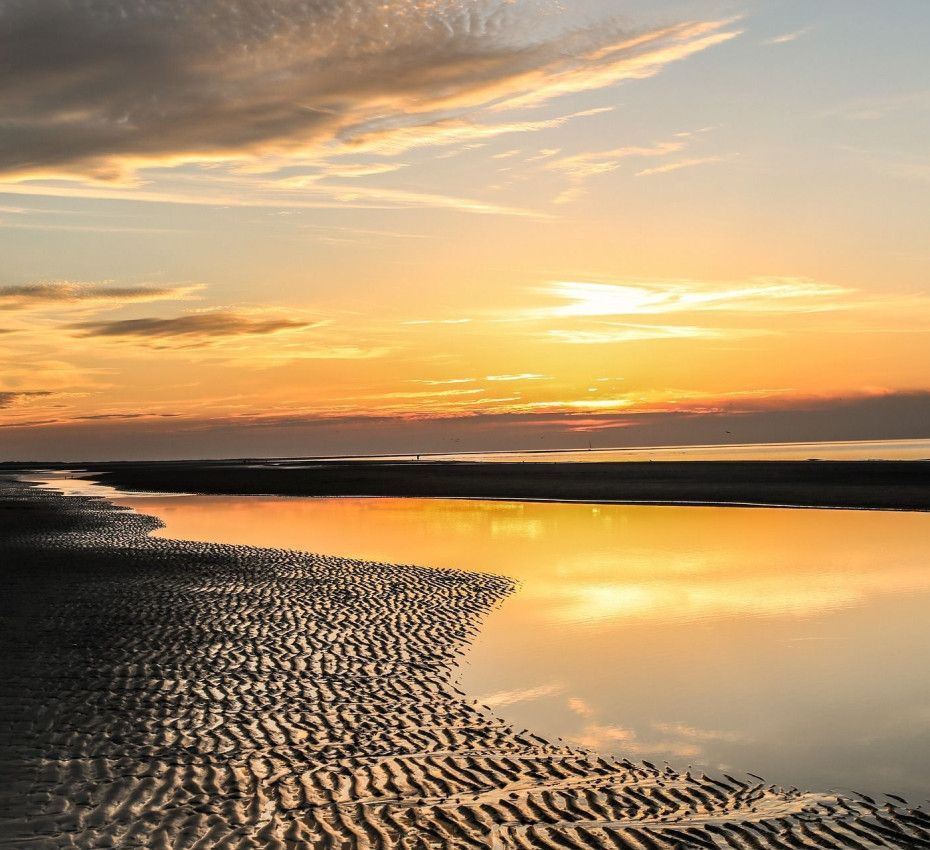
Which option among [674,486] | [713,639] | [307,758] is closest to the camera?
[307,758]

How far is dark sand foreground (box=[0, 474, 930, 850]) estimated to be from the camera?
905 cm

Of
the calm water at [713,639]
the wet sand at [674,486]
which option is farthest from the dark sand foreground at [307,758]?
the wet sand at [674,486]

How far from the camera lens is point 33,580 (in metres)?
26.2

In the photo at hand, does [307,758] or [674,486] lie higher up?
[307,758]

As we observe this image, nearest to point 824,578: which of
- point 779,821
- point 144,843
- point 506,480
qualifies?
point 779,821

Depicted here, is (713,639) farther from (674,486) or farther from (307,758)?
(674,486)

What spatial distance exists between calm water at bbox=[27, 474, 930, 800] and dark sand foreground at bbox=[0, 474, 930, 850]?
105 cm

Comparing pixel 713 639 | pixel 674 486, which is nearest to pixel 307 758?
pixel 713 639

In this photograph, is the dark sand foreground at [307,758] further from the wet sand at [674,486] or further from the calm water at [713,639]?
the wet sand at [674,486]

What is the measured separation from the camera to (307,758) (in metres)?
11.4

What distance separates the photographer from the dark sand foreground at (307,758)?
905cm

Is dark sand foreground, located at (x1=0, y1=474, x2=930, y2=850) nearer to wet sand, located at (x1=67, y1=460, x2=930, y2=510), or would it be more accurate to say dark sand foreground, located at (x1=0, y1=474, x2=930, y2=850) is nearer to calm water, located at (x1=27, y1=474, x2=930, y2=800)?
calm water, located at (x1=27, y1=474, x2=930, y2=800)

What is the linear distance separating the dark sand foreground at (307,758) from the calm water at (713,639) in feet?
3.45

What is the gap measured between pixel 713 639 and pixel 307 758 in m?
10.2
